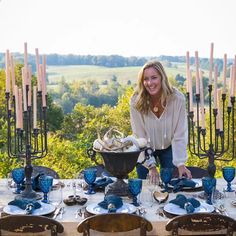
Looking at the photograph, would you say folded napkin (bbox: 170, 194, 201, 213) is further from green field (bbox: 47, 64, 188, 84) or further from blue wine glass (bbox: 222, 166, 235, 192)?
green field (bbox: 47, 64, 188, 84)

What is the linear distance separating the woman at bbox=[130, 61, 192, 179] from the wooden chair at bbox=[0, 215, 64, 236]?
4.02ft

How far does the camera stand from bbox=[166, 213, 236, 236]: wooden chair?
2010 millimetres

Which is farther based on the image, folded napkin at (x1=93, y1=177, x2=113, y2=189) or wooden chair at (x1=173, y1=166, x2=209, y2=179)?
wooden chair at (x1=173, y1=166, x2=209, y2=179)

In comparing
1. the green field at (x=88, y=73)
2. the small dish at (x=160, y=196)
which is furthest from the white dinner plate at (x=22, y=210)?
the green field at (x=88, y=73)

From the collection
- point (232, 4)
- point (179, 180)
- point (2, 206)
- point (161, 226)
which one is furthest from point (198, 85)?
point (232, 4)

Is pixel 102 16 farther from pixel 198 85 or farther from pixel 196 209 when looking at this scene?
pixel 196 209

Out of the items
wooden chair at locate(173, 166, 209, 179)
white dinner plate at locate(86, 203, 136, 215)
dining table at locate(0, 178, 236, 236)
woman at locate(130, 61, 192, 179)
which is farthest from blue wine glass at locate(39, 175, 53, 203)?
wooden chair at locate(173, 166, 209, 179)

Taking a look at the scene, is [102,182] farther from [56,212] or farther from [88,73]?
[88,73]

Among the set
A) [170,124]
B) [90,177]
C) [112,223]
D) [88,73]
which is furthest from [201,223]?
[88,73]

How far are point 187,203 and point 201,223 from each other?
0.39 meters

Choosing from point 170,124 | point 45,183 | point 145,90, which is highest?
point 145,90

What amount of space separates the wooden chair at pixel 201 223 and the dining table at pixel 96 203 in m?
0.15

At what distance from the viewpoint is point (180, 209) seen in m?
2.40

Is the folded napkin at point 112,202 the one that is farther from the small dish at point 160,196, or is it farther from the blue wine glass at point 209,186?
the blue wine glass at point 209,186
